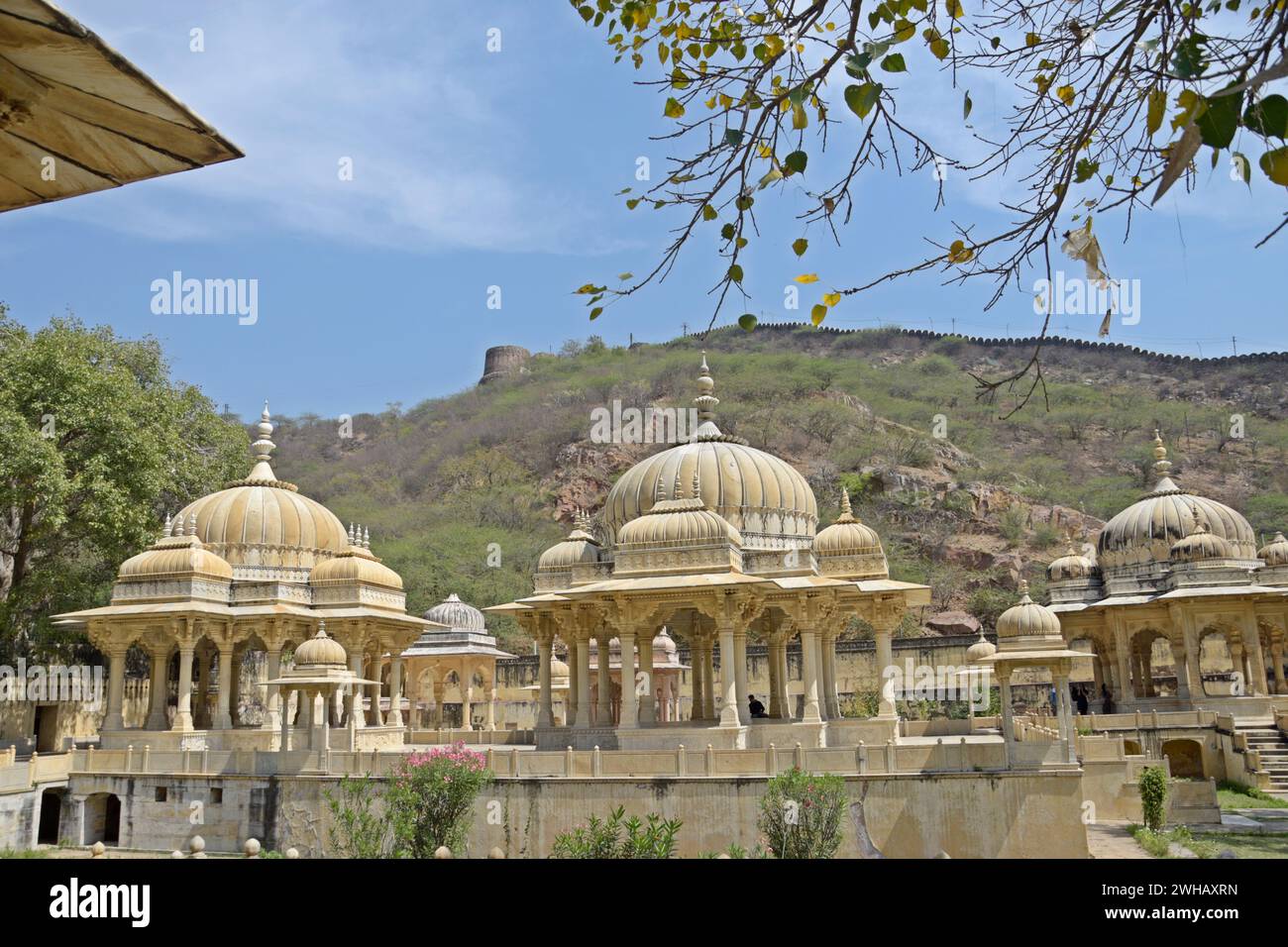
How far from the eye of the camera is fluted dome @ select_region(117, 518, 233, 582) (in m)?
26.2

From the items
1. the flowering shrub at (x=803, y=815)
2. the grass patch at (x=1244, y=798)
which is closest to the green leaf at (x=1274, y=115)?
the flowering shrub at (x=803, y=815)

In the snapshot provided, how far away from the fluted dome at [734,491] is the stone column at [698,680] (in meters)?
3.96

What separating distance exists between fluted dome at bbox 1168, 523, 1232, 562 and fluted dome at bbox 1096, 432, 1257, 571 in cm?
59

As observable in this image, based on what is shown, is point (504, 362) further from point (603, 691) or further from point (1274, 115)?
point (1274, 115)

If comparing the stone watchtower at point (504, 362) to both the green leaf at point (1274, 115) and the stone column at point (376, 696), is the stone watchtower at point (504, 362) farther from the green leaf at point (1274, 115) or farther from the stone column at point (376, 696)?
the green leaf at point (1274, 115)

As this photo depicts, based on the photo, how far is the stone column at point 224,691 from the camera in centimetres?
2658

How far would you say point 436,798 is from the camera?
55.3 ft

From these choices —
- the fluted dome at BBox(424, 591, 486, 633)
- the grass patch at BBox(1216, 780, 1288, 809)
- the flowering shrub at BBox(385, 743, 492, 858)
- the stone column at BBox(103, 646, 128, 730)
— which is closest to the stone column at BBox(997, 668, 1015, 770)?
the grass patch at BBox(1216, 780, 1288, 809)

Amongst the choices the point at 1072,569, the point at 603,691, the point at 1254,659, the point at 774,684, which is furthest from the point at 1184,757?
the point at 603,691

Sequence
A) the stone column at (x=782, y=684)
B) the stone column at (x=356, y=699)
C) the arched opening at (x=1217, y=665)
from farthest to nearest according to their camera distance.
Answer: the arched opening at (x=1217, y=665) → the stone column at (x=782, y=684) → the stone column at (x=356, y=699)

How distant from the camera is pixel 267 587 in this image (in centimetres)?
2731

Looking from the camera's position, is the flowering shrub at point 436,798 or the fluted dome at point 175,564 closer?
the flowering shrub at point 436,798
